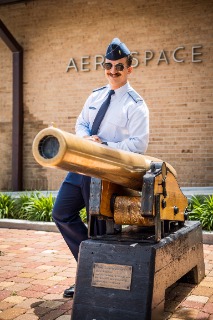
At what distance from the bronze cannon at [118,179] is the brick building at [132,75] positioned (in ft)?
19.3

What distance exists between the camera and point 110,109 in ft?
11.7

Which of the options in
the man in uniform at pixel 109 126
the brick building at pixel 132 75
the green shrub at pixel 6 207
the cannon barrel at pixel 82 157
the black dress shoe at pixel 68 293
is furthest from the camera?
the brick building at pixel 132 75

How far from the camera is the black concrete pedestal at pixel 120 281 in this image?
2.74 m

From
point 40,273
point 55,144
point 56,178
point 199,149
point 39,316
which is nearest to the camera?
point 55,144

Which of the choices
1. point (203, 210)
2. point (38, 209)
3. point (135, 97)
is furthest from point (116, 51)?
point (38, 209)

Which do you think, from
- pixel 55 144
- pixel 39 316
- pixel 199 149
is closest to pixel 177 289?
pixel 39 316

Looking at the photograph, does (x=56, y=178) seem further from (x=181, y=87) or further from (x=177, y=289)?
(x=177, y=289)

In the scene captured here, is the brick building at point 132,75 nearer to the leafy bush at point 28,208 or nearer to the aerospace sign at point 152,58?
the aerospace sign at point 152,58

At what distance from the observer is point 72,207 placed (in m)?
3.63

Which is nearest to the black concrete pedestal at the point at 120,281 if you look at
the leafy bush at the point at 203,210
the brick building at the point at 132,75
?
the leafy bush at the point at 203,210

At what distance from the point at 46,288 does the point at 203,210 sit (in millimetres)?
3259

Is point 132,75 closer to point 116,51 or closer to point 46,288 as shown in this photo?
point 116,51

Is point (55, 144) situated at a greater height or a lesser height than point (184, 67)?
lesser

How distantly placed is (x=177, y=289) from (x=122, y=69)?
192 centimetres
